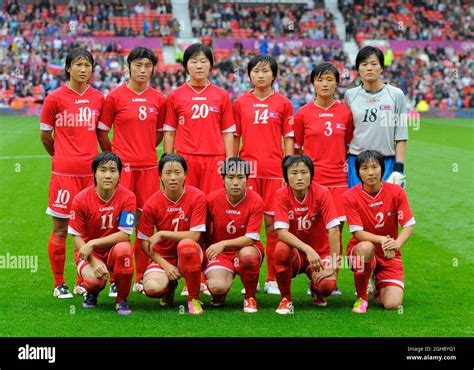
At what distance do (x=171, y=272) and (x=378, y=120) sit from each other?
2.27 meters

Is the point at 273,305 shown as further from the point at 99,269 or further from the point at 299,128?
the point at 299,128

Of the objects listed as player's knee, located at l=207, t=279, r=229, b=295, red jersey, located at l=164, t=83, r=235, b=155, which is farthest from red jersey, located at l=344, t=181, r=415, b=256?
red jersey, located at l=164, t=83, r=235, b=155

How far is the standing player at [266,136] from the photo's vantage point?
7.11 metres

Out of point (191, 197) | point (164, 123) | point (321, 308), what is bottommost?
point (321, 308)

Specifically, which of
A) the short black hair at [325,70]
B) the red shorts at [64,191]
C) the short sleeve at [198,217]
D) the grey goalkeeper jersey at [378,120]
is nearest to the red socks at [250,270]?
the short sleeve at [198,217]

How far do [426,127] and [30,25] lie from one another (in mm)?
21003

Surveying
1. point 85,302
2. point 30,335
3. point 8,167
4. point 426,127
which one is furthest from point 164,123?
point 426,127

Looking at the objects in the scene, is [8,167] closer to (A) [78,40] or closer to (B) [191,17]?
(A) [78,40]

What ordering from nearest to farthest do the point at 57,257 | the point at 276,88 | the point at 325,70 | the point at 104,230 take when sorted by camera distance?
the point at 104,230, the point at 325,70, the point at 57,257, the point at 276,88

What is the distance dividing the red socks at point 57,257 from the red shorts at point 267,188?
1747mm

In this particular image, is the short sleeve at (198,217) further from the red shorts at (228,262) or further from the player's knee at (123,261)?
the player's knee at (123,261)

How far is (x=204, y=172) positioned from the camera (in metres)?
7.05

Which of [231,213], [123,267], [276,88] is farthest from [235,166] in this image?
[276,88]

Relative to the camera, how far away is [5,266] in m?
7.84
